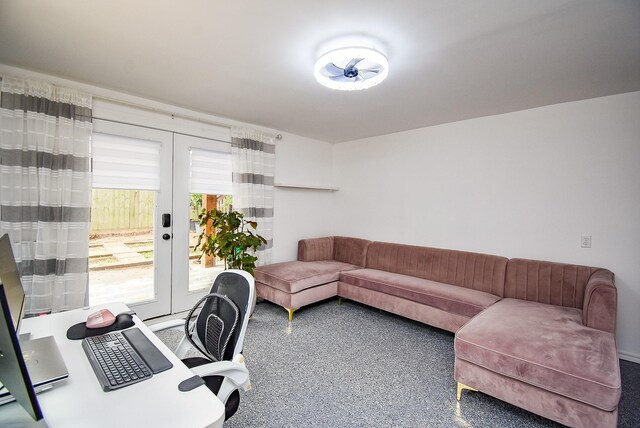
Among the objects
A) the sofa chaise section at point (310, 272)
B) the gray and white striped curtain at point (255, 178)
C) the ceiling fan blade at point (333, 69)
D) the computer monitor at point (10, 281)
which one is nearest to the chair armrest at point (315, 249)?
the sofa chaise section at point (310, 272)

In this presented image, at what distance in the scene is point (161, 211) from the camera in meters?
3.14

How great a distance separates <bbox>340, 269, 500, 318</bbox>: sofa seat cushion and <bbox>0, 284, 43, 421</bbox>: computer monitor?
296 centimetres

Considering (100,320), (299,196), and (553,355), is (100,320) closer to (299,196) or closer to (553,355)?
(553,355)

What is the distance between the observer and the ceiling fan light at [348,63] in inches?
73.3

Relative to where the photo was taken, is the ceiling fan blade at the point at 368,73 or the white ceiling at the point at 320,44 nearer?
the white ceiling at the point at 320,44

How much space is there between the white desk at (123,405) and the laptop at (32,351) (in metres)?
0.03

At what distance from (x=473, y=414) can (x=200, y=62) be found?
3.17m

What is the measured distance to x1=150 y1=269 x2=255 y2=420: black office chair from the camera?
124cm

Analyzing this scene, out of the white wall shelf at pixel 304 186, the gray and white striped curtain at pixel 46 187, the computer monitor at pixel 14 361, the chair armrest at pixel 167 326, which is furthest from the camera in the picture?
the white wall shelf at pixel 304 186

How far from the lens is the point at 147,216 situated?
3104 millimetres

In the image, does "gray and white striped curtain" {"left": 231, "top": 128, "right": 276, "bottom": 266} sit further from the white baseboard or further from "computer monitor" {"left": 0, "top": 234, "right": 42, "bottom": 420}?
the white baseboard

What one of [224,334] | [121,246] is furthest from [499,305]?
[121,246]

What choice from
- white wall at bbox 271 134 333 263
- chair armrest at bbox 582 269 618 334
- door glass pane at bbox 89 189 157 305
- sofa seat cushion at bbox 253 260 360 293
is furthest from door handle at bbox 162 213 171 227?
chair armrest at bbox 582 269 618 334

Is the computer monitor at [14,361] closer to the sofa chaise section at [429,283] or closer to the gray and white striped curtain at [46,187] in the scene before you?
the gray and white striped curtain at [46,187]
